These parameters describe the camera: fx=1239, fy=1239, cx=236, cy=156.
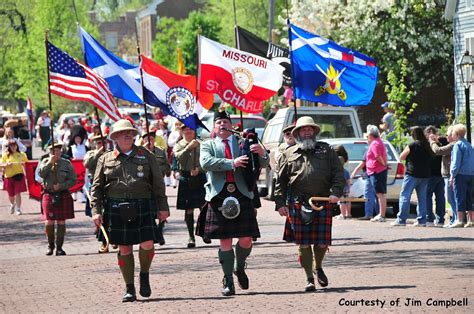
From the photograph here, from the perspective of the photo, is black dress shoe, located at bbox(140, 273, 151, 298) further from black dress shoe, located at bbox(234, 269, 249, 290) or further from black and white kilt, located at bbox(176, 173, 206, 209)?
black and white kilt, located at bbox(176, 173, 206, 209)

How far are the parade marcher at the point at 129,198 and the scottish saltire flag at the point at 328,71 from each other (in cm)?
634

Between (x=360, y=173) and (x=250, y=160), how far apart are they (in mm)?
10579

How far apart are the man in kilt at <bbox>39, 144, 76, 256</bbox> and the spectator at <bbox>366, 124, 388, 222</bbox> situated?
6091 mm

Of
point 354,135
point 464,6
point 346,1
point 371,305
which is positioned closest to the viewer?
point 371,305

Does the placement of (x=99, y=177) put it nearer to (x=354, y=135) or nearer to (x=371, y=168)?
(x=371, y=168)

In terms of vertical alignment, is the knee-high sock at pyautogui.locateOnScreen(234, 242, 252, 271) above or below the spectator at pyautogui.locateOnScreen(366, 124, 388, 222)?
below

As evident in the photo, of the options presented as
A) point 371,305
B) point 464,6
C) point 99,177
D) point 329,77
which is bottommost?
point 371,305

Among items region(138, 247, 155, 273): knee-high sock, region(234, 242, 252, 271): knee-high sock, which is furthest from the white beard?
region(138, 247, 155, 273): knee-high sock

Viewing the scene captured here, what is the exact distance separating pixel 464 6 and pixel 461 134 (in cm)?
1746

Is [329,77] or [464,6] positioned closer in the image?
[329,77]

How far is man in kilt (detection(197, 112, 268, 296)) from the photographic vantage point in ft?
38.8

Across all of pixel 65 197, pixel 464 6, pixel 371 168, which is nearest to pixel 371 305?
pixel 65 197

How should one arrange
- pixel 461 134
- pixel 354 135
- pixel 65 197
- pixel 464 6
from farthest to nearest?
pixel 464 6 < pixel 354 135 < pixel 461 134 < pixel 65 197

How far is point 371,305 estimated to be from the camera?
1046 centimetres
